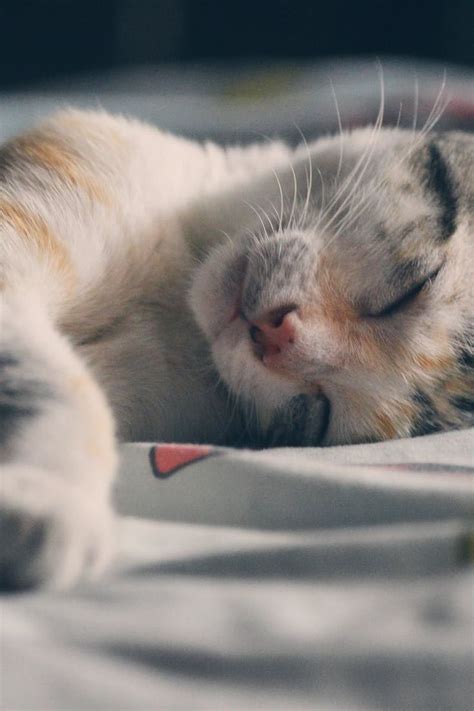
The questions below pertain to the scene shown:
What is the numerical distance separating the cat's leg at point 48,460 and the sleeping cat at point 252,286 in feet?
0.14

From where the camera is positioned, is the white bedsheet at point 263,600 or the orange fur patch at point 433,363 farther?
the orange fur patch at point 433,363

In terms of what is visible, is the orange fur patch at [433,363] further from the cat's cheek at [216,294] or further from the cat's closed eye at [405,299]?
the cat's cheek at [216,294]

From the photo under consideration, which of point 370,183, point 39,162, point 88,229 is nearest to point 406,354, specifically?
point 370,183

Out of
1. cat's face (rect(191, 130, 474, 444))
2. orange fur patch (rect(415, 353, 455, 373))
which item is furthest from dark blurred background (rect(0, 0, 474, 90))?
orange fur patch (rect(415, 353, 455, 373))

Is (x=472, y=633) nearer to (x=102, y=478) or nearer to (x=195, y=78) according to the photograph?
(x=102, y=478)

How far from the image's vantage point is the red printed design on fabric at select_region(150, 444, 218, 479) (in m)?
0.79

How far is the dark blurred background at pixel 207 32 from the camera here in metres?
3.09

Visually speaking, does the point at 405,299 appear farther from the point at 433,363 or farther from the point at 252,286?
the point at 252,286

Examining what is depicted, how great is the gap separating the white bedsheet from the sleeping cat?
0.23 meters

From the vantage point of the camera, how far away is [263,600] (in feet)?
1.91

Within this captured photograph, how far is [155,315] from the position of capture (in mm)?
1149

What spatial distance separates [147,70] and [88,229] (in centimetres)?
244

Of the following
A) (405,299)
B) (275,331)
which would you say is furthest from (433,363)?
(275,331)

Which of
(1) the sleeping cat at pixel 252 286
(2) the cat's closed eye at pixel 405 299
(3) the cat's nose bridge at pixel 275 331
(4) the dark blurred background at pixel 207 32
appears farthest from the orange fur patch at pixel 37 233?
(4) the dark blurred background at pixel 207 32
